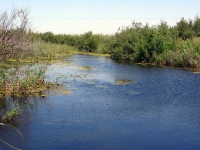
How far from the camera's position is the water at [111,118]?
9.63 metres

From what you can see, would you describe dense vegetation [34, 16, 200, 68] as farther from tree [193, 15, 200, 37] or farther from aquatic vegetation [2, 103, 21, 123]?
aquatic vegetation [2, 103, 21, 123]

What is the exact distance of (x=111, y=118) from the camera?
1225 centimetres

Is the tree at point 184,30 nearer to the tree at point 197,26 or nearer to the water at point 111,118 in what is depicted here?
the tree at point 197,26

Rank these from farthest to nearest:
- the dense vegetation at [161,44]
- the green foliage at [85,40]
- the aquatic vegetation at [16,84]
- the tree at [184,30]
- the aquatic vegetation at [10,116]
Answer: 1. the green foliage at [85,40]
2. the tree at [184,30]
3. the dense vegetation at [161,44]
4. the aquatic vegetation at [16,84]
5. the aquatic vegetation at [10,116]

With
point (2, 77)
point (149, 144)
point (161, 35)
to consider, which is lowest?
point (149, 144)

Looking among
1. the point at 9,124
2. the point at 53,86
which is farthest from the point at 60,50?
the point at 9,124

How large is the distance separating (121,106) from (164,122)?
2.87 meters

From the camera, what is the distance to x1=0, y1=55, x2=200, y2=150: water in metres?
9.63

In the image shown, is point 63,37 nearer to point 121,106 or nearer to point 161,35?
point 161,35

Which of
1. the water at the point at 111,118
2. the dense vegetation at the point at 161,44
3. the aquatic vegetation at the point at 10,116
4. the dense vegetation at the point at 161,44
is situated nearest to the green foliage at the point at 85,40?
the dense vegetation at the point at 161,44

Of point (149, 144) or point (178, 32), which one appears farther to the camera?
point (178, 32)

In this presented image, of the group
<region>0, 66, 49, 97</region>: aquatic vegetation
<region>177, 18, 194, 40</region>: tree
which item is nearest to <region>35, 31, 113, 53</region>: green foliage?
<region>177, 18, 194, 40</region>: tree

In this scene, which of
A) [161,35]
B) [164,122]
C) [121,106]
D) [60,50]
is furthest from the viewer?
[60,50]

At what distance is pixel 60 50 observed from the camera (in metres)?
47.1
